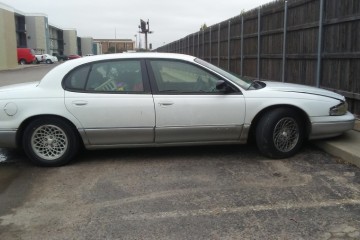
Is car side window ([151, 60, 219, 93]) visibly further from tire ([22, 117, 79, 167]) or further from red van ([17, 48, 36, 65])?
red van ([17, 48, 36, 65])

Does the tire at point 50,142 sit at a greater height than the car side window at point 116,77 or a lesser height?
lesser

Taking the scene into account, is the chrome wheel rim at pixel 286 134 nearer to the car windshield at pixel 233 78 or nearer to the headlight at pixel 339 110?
the headlight at pixel 339 110

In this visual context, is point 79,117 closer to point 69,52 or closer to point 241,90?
point 241,90

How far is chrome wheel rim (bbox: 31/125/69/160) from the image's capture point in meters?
5.56

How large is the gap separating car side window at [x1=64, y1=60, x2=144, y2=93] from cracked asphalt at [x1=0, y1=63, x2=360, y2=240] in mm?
1000

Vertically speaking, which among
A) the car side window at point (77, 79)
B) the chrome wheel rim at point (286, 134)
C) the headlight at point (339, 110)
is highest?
the car side window at point (77, 79)

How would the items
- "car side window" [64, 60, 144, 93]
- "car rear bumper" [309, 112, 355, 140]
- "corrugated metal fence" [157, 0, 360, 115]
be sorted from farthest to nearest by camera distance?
"corrugated metal fence" [157, 0, 360, 115] < "car rear bumper" [309, 112, 355, 140] < "car side window" [64, 60, 144, 93]

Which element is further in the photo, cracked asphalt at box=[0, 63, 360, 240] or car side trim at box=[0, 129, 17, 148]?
car side trim at box=[0, 129, 17, 148]

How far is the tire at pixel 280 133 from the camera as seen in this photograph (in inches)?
220

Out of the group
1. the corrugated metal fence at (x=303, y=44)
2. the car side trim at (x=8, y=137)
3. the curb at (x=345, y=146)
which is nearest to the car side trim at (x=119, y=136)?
the car side trim at (x=8, y=137)

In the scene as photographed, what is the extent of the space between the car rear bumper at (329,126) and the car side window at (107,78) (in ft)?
7.71

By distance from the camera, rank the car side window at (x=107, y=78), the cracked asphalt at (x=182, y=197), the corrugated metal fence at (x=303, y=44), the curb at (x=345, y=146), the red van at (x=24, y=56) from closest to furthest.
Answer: the cracked asphalt at (x=182, y=197) → the curb at (x=345, y=146) → the car side window at (x=107, y=78) → the corrugated metal fence at (x=303, y=44) → the red van at (x=24, y=56)

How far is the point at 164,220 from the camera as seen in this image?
3881 millimetres

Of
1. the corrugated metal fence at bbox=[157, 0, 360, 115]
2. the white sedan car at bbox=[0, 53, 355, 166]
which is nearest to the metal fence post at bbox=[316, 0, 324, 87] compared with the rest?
the corrugated metal fence at bbox=[157, 0, 360, 115]
